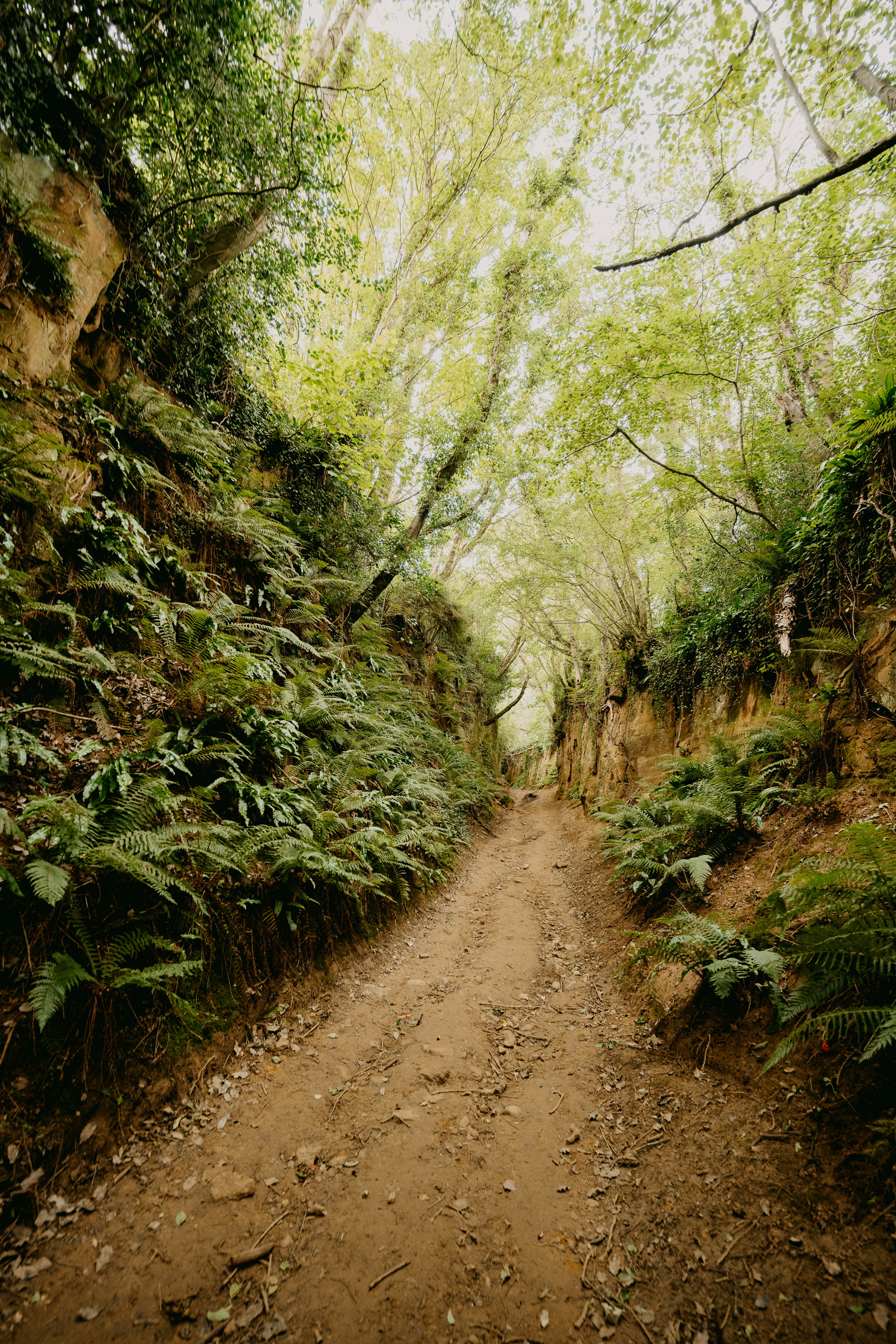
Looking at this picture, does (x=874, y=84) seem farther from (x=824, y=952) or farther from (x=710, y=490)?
(x=824, y=952)

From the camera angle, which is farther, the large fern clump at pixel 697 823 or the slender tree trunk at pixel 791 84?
the large fern clump at pixel 697 823

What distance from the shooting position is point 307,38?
8.16 metres

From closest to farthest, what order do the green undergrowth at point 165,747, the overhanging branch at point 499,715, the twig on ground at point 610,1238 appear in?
1. the twig on ground at point 610,1238
2. the green undergrowth at point 165,747
3. the overhanging branch at point 499,715

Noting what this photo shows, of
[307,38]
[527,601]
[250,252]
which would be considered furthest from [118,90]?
[527,601]

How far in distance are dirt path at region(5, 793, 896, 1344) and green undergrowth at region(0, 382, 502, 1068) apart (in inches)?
27.1

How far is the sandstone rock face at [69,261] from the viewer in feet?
14.6

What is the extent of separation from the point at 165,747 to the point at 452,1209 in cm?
361

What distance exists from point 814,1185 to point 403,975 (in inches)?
137

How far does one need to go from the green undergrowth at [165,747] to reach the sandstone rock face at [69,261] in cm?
39

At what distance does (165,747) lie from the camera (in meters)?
4.01

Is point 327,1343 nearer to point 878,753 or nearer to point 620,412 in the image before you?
point 878,753

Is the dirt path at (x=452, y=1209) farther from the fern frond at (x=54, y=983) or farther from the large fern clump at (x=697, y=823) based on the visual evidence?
the large fern clump at (x=697, y=823)

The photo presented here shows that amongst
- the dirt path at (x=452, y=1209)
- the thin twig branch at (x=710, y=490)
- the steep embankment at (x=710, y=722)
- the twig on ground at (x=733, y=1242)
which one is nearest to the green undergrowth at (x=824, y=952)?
the dirt path at (x=452, y=1209)

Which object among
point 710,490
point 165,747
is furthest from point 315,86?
point 165,747
